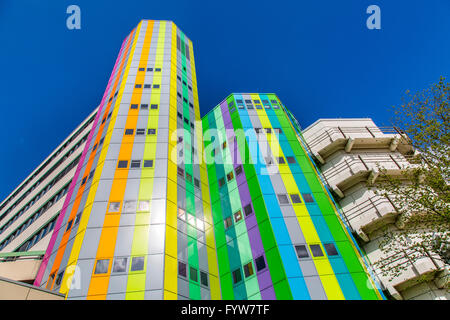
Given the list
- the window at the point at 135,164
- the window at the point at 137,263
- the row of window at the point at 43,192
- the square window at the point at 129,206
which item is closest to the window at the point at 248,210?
the square window at the point at 129,206

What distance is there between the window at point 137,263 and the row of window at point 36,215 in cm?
2329

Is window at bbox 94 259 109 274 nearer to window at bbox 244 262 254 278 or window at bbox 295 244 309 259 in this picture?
window at bbox 244 262 254 278

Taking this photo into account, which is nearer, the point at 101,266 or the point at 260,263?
the point at 101,266

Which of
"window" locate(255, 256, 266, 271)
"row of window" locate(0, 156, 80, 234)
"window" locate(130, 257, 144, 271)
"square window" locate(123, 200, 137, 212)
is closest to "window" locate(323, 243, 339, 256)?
"window" locate(255, 256, 266, 271)

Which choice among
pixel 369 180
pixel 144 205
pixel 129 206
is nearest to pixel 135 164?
pixel 129 206

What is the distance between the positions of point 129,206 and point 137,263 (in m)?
5.90

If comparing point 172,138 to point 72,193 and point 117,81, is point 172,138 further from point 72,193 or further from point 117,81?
point 117,81

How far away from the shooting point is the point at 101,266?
2208cm

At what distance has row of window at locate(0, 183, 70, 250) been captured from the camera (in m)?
41.9

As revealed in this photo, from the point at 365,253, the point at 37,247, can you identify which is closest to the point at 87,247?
the point at 37,247

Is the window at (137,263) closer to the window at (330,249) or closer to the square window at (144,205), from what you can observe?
the square window at (144,205)

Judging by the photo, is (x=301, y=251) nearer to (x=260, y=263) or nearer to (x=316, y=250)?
(x=316, y=250)

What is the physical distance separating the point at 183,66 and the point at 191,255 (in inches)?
1418

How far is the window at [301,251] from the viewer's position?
24.8 meters
